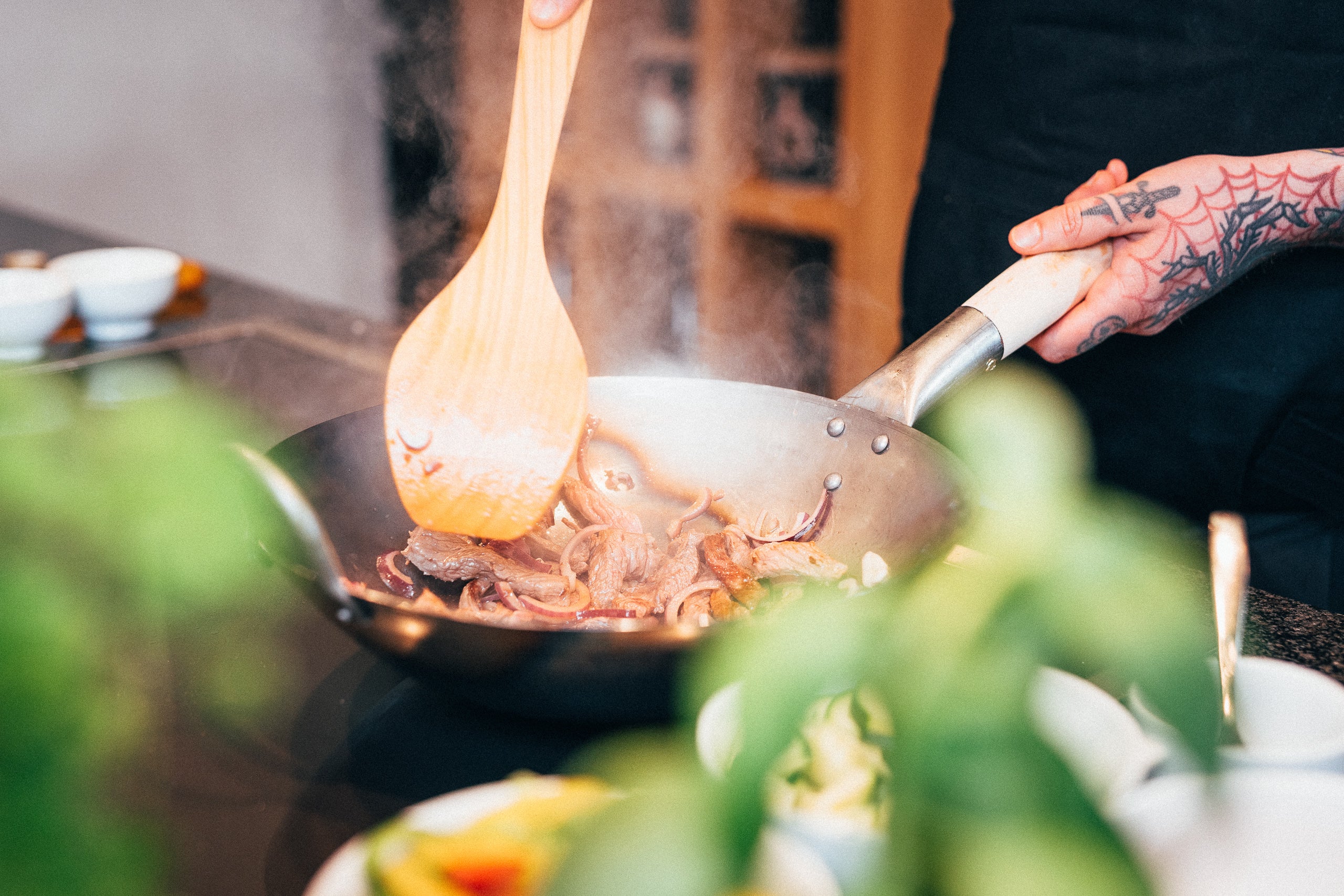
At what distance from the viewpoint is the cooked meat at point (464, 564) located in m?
0.93

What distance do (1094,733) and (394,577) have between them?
60 cm

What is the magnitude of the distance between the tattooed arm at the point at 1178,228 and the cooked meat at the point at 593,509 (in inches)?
20.4

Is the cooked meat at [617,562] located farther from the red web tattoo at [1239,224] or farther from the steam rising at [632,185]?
the steam rising at [632,185]

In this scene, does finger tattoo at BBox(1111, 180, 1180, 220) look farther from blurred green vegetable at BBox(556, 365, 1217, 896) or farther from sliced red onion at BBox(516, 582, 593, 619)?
sliced red onion at BBox(516, 582, 593, 619)

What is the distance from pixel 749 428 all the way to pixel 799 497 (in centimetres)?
9

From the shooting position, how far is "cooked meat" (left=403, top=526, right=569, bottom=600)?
93cm

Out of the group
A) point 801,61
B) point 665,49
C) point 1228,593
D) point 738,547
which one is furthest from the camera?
point 665,49

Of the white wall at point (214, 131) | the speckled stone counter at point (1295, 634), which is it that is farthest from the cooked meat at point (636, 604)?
the white wall at point (214, 131)

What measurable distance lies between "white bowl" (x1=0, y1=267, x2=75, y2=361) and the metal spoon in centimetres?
160

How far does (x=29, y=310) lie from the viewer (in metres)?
1.54

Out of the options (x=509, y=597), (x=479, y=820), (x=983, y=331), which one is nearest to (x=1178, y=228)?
(x=983, y=331)

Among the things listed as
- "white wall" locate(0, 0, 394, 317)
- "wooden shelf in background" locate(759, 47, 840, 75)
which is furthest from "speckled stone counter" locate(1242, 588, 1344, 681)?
"white wall" locate(0, 0, 394, 317)

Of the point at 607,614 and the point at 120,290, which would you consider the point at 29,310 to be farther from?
the point at 607,614

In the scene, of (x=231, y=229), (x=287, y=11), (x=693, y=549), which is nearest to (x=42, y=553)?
(x=693, y=549)
